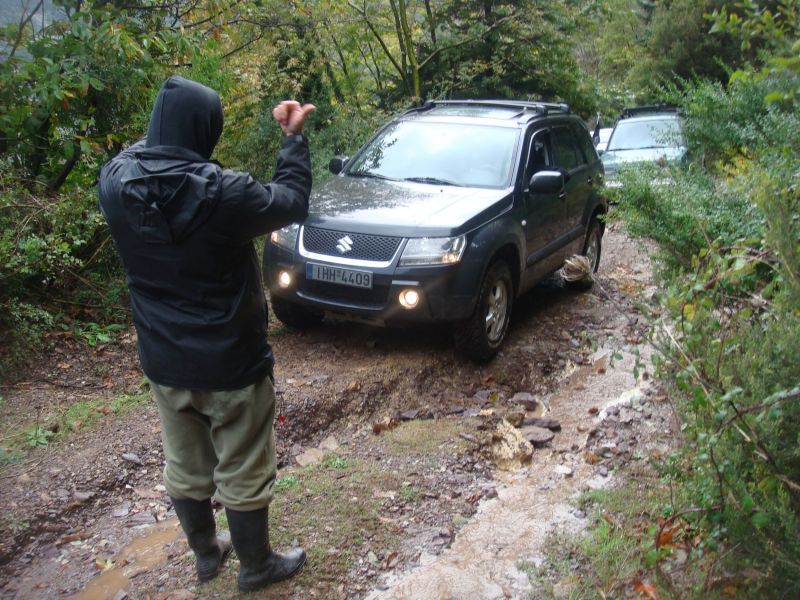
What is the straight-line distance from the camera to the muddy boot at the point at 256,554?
10.3ft

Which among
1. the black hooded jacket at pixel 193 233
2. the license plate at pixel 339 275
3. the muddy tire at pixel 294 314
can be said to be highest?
the black hooded jacket at pixel 193 233

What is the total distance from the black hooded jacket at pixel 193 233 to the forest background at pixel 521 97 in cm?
153

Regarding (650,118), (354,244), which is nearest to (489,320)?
Answer: (354,244)

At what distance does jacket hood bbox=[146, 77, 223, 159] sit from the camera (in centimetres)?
281

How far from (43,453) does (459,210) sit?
10.9 feet

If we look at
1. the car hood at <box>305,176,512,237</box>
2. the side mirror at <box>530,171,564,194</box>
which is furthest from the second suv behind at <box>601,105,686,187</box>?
the car hood at <box>305,176,512,237</box>

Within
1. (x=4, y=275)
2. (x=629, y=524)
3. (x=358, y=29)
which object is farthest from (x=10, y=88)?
(x=358, y=29)

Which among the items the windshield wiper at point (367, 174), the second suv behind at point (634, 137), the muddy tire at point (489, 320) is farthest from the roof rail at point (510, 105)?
the second suv behind at point (634, 137)

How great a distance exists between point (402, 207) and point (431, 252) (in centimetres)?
62

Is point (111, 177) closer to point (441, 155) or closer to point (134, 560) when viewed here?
point (134, 560)

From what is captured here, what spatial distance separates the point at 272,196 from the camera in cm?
284

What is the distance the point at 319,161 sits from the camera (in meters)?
9.38

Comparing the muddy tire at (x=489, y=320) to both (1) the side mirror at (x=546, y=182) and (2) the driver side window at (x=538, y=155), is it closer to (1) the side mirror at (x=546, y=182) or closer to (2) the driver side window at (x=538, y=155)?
(1) the side mirror at (x=546, y=182)

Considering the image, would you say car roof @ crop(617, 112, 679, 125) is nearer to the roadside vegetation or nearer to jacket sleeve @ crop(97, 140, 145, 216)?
the roadside vegetation
